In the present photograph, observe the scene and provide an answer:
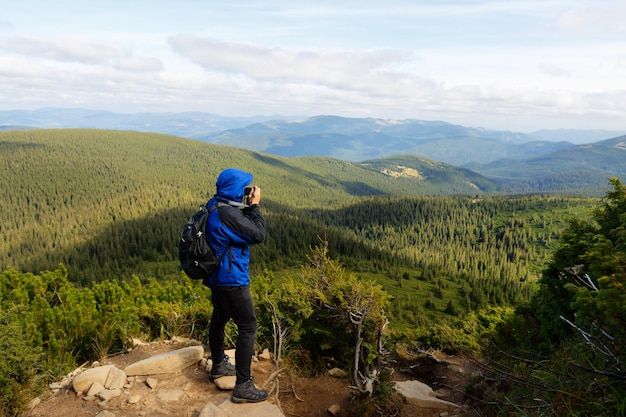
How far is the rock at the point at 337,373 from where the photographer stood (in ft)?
31.6

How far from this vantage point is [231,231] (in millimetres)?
5969

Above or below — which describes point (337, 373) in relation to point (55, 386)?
below

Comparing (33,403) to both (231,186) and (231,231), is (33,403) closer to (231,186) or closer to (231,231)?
(231,231)

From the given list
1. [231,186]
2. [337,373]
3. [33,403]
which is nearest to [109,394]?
[33,403]

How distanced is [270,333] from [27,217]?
758 ft

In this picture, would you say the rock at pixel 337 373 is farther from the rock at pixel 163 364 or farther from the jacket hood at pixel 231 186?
the jacket hood at pixel 231 186

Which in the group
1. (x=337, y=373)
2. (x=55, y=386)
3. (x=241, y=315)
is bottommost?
(x=337, y=373)

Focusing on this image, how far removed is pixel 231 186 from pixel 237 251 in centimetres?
112

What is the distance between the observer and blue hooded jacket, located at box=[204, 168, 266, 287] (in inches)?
235

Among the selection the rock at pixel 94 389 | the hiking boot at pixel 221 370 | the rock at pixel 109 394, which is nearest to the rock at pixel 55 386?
the rock at pixel 94 389

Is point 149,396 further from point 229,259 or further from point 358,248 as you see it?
point 358,248

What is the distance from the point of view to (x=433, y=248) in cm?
17725

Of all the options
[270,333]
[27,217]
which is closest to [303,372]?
[270,333]

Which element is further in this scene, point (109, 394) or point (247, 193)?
point (109, 394)
